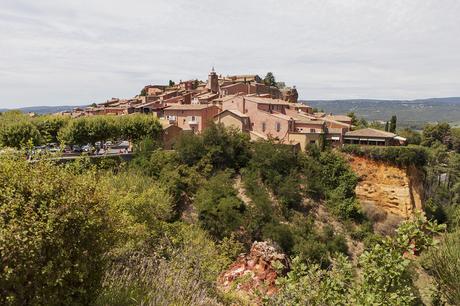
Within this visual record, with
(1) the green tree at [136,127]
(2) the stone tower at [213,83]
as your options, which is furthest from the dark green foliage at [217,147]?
(2) the stone tower at [213,83]

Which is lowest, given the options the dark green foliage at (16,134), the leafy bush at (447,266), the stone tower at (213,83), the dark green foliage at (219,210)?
the dark green foliage at (219,210)

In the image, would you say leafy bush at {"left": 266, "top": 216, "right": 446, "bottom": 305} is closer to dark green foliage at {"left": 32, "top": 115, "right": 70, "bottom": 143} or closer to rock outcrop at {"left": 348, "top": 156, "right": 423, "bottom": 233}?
rock outcrop at {"left": 348, "top": 156, "right": 423, "bottom": 233}

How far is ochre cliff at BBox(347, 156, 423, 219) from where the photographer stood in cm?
3622

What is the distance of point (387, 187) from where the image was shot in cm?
3697

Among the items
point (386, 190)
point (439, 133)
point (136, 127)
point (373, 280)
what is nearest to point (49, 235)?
point (373, 280)

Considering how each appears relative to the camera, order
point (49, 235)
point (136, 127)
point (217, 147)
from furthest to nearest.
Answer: point (136, 127) → point (217, 147) → point (49, 235)

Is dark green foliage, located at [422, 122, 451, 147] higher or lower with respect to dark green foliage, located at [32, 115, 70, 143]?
lower

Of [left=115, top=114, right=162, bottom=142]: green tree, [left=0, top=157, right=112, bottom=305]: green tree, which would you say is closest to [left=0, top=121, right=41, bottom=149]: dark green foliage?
[left=115, top=114, right=162, bottom=142]: green tree

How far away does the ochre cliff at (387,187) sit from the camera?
119ft

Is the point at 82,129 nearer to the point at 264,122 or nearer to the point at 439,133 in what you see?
the point at 264,122

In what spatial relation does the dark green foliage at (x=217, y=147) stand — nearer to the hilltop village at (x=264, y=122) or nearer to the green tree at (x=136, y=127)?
the hilltop village at (x=264, y=122)

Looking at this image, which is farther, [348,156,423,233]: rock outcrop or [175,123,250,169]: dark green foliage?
[175,123,250,169]: dark green foliage

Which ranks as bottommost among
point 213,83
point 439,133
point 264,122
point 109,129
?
point 439,133

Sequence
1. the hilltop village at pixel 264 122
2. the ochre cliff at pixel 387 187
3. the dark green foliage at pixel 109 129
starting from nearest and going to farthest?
the ochre cliff at pixel 387 187 < the dark green foliage at pixel 109 129 < the hilltop village at pixel 264 122
